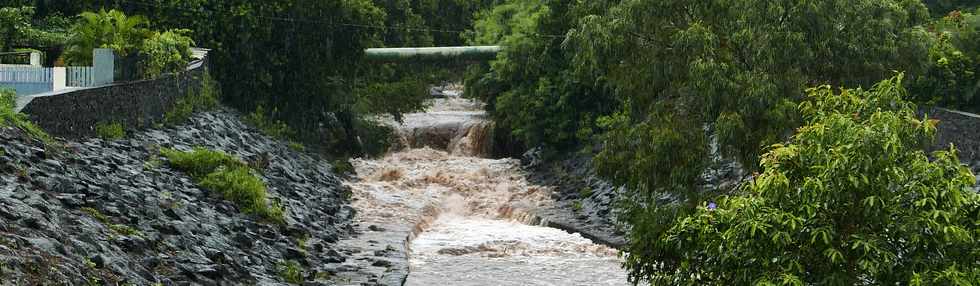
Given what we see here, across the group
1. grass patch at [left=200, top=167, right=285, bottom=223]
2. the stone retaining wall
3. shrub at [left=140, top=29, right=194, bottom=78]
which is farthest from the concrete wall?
shrub at [left=140, top=29, right=194, bottom=78]

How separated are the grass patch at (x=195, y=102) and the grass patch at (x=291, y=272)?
10.8 m

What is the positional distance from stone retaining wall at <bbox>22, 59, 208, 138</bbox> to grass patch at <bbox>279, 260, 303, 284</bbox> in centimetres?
465

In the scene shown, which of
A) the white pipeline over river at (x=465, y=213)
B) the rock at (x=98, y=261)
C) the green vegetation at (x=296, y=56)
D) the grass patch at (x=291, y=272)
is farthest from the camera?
the green vegetation at (x=296, y=56)

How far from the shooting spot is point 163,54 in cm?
3553

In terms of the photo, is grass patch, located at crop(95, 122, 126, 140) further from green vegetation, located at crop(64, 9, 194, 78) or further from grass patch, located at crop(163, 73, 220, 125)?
grass patch, located at crop(163, 73, 220, 125)

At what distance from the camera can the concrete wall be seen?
2875 centimetres

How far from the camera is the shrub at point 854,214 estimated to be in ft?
47.5

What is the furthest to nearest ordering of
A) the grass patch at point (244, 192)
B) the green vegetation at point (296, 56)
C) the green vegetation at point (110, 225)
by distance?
the green vegetation at point (296, 56)
the grass patch at point (244, 192)
the green vegetation at point (110, 225)

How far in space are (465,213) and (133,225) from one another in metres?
16.8

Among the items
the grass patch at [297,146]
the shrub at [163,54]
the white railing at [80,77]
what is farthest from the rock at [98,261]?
the grass patch at [297,146]

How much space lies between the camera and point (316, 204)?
34.0 meters

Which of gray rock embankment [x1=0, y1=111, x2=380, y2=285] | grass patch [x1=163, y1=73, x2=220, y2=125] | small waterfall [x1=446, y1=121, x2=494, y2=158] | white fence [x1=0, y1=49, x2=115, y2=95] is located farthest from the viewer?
small waterfall [x1=446, y1=121, x2=494, y2=158]

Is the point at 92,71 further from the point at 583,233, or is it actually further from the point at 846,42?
the point at 846,42

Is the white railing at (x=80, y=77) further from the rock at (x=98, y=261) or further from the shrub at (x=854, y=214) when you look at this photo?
the shrub at (x=854, y=214)
